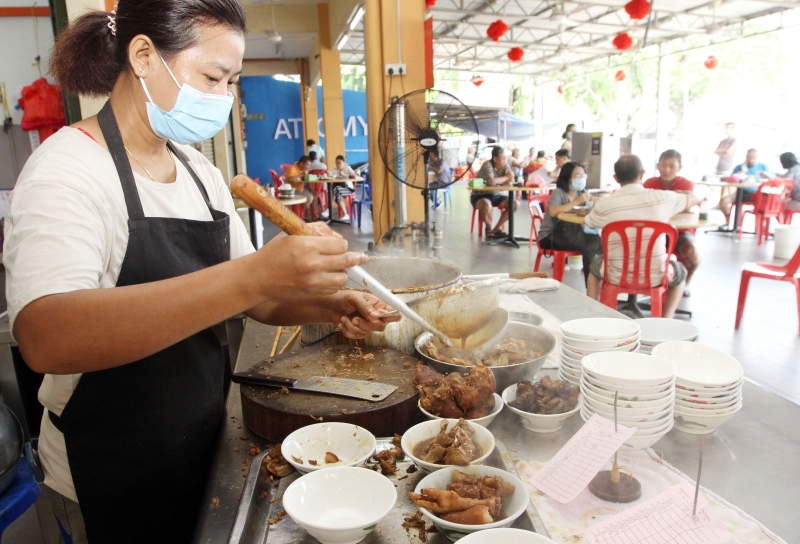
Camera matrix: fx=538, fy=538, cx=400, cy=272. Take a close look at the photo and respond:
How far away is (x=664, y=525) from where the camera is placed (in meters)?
1.07

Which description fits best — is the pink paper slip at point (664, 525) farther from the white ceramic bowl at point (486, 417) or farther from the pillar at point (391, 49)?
the pillar at point (391, 49)

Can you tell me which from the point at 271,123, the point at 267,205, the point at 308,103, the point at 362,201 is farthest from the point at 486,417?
the point at 271,123

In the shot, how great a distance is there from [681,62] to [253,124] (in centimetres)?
1362

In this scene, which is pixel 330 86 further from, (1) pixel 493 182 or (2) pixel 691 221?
(2) pixel 691 221

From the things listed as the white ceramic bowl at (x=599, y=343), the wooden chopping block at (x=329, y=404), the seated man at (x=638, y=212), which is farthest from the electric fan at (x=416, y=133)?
the wooden chopping block at (x=329, y=404)

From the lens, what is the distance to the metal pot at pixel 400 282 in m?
1.83

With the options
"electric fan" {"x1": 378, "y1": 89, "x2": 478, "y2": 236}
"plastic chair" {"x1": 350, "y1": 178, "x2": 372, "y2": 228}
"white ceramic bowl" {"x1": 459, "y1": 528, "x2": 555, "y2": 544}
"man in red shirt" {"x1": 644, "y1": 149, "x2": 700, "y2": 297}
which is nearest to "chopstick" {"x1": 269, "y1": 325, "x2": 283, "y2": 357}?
"white ceramic bowl" {"x1": 459, "y1": 528, "x2": 555, "y2": 544}

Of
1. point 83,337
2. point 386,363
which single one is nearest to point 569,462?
point 386,363

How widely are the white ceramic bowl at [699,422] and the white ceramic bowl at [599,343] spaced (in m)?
0.28

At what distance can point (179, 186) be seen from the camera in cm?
145

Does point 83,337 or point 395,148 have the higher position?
point 395,148

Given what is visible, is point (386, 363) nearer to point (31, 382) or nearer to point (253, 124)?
point (31, 382)

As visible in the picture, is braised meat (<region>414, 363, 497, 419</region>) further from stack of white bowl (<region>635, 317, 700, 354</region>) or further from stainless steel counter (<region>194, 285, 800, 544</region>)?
stack of white bowl (<region>635, 317, 700, 354</region>)

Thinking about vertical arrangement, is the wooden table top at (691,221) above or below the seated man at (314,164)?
below
